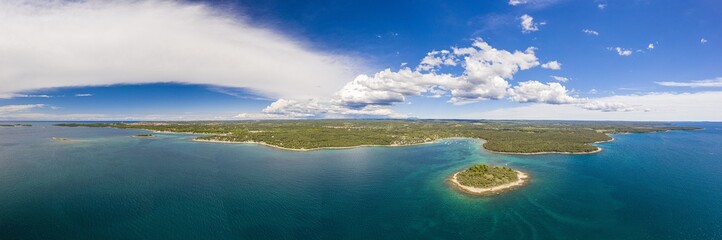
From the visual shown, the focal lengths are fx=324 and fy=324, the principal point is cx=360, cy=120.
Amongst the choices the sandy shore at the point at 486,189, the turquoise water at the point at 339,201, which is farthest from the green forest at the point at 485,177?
the turquoise water at the point at 339,201

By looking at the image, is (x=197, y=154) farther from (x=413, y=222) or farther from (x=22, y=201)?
(x=413, y=222)

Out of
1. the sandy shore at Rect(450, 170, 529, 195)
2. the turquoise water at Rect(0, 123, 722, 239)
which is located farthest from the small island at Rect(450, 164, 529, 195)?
the turquoise water at Rect(0, 123, 722, 239)

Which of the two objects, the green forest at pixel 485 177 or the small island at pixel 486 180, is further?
the green forest at pixel 485 177

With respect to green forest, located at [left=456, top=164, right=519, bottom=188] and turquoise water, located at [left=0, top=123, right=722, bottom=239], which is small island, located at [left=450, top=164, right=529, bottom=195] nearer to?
green forest, located at [left=456, top=164, right=519, bottom=188]

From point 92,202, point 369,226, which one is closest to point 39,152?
point 92,202

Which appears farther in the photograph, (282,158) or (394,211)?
(282,158)

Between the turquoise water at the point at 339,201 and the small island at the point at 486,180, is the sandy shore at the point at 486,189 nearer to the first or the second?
the small island at the point at 486,180
